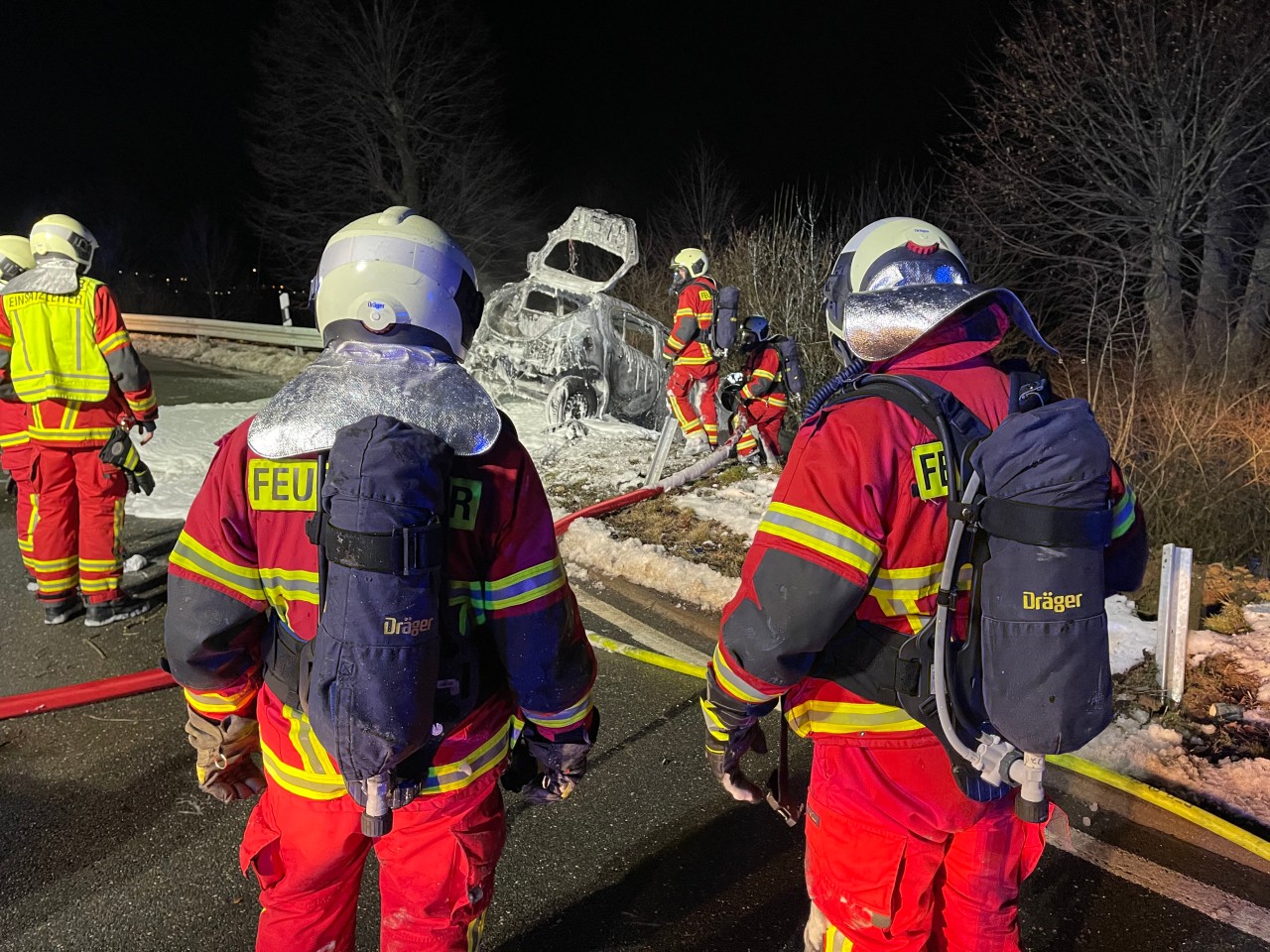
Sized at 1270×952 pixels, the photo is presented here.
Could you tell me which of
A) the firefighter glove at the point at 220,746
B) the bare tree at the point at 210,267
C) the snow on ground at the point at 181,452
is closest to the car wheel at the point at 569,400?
the snow on ground at the point at 181,452

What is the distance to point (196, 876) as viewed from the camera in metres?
2.78

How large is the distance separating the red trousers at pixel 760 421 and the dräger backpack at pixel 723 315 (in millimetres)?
636

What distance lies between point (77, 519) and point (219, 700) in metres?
3.61

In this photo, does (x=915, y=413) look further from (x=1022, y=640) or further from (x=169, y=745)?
(x=169, y=745)

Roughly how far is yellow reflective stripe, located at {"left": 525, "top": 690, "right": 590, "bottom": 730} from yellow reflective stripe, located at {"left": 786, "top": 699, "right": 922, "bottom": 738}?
0.48m

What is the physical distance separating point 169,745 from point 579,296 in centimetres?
685

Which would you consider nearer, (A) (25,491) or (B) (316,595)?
(B) (316,595)

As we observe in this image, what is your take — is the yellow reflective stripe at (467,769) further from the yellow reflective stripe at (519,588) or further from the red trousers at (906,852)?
the red trousers at (906,852)

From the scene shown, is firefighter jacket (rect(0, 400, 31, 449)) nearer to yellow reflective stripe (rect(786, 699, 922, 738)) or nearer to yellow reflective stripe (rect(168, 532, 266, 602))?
yellow reflective stripe (rect(168, 532, 266, 602))

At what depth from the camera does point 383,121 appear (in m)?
22.2

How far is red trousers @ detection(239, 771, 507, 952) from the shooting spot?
1.67 metres

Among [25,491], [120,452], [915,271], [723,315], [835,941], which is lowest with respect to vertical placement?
[835,941]

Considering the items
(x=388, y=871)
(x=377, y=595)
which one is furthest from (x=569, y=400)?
(x=377, y=595)

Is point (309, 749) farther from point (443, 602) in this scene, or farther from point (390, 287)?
point (390, 287)
